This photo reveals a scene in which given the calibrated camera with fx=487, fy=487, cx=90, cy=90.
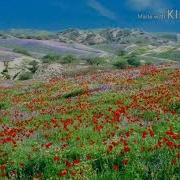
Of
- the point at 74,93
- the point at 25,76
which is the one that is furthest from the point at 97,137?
the point at 25,76

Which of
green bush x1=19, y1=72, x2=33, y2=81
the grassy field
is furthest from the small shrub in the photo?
green bush x1=19, y1=72, x2=33, y2=81

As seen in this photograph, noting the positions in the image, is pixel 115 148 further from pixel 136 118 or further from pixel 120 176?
pixel 136 118

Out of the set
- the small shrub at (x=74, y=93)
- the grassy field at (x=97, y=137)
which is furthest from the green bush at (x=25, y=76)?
the grassy field at (x=97, y=137)

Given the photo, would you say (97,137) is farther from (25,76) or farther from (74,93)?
(25,76)

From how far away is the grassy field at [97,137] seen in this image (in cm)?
1005

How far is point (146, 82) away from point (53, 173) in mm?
16783

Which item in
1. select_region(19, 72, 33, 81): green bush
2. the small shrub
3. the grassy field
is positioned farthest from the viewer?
select_region(19, 72, 33, 81): green bush

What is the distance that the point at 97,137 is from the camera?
13.8 metres

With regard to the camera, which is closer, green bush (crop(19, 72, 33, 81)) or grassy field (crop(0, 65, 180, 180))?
grassy field (crop(0, 65, 180, 180))

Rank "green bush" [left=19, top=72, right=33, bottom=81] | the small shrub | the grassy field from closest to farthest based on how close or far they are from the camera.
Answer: the grassy field, the small shrub, "green bush" [left=19, top=72, right=33, bottom=81]

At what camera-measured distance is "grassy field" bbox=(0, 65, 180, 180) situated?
396 inches

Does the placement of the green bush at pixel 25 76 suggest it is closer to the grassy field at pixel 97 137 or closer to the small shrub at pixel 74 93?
the small shrub at pixel 74 93

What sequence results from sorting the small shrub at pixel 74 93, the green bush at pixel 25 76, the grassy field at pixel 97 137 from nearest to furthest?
the grassy field at pixel 97 137 → the small shrub at pixel 74 93 → the green bush at pixel 25 76

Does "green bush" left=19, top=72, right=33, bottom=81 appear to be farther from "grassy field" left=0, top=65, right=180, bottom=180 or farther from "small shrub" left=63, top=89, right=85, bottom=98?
"grassy field" left=0, top=65, right=180, bottom=180
